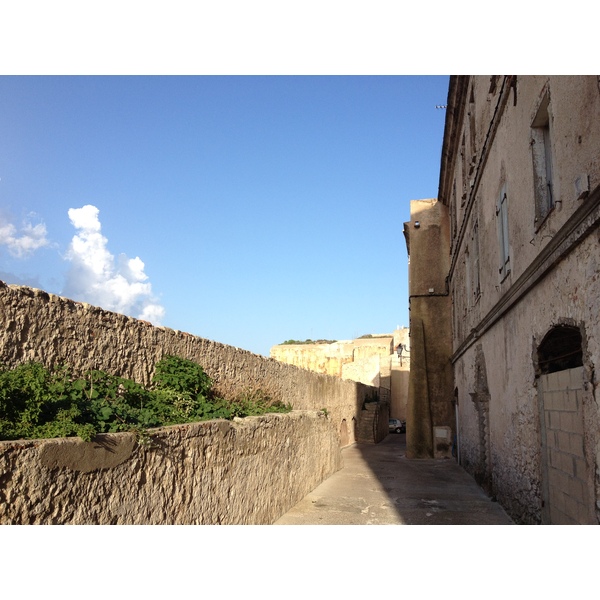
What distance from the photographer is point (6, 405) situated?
3955 mm

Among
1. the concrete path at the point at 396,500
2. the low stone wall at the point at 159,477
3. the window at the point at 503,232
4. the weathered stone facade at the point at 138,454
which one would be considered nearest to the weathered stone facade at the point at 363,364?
the concrete path at the point at 396,500

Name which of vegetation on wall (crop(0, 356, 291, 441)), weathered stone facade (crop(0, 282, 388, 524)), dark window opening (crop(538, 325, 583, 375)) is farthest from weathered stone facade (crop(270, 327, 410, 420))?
vegetation on wall (crop(0, 356, 291, 441))

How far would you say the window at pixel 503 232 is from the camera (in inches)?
359

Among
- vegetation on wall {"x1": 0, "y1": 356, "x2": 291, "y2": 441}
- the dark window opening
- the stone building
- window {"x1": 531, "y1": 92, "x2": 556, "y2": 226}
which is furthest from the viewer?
window {"x1": 531, "y1": 92, "x2": 556, "y2": 226}

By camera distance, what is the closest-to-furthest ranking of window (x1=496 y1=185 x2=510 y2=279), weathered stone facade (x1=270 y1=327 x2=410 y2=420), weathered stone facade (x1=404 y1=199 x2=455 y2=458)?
window (x1=496 y1=185 x2=510 y2=279), weathered stone facade (x1=404 y1=199 x2=455 y2=458), weathered stone facade (x1=270 y1=327 x2=410 y2=420)

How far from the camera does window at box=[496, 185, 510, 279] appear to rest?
912 centimetres

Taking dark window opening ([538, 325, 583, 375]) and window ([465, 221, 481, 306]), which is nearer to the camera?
dark window opening ([538, 325, 583, 375])

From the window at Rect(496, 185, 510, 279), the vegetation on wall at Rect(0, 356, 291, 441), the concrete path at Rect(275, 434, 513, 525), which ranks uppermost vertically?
the window at Rect(496, 185, 510, 279)

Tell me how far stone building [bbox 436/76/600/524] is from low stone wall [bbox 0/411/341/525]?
3.53 metres

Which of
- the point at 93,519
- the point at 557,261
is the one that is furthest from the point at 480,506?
the point at 93,519

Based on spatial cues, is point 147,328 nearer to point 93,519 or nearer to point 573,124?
point 93,519

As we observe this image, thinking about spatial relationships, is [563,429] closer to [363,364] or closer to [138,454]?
[138,454]

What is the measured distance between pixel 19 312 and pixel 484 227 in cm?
901

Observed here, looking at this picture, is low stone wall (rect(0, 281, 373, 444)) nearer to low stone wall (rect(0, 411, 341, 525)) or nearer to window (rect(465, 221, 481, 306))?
low stone wall (rect(0, 411, 341, 525))
